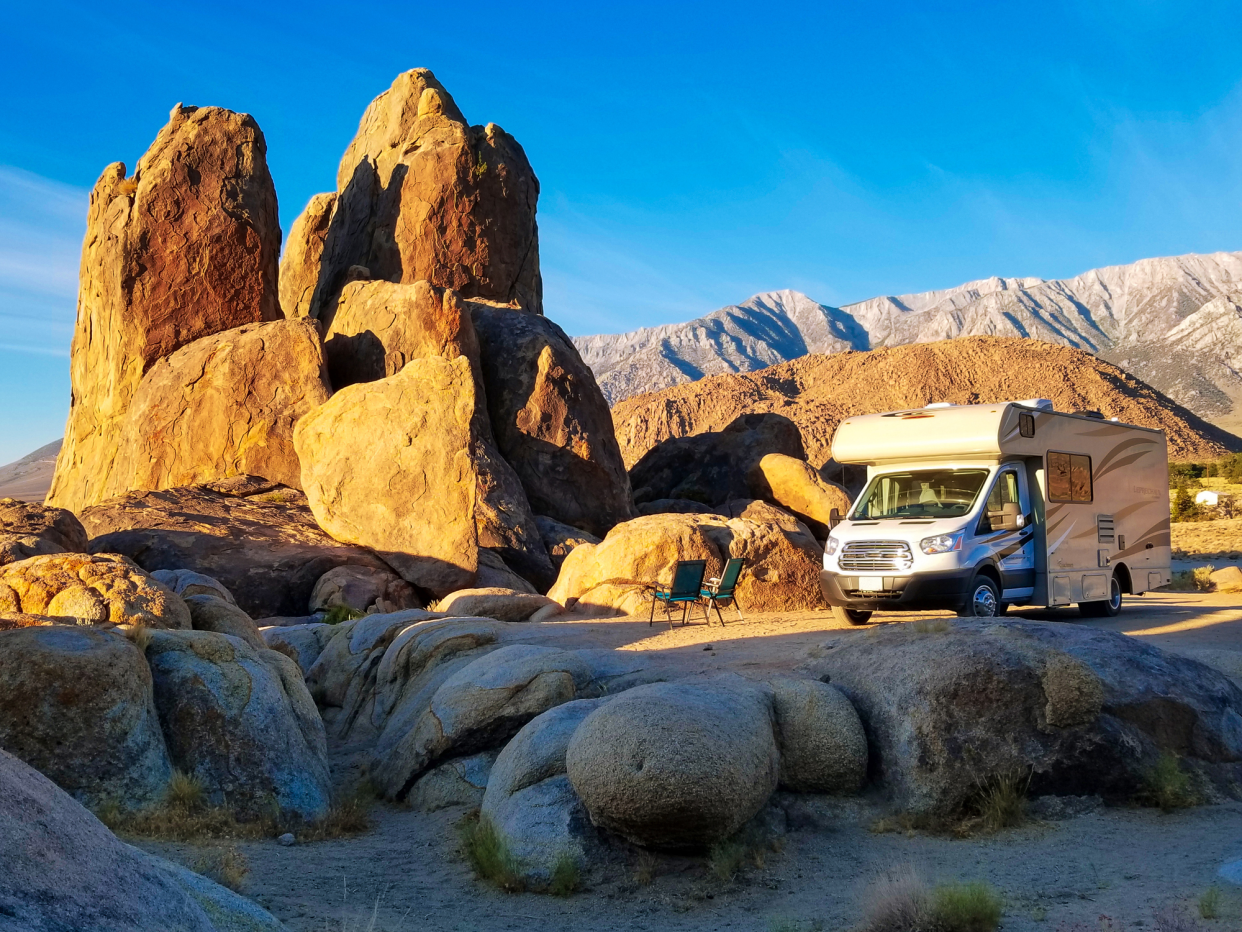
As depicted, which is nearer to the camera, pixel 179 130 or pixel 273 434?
pixel 273 434

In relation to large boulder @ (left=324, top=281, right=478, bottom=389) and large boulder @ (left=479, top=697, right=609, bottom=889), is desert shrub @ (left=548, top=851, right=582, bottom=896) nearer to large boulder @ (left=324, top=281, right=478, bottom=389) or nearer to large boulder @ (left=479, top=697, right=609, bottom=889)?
large boulder @ (left=479, top=697, right=609, bottom=889)

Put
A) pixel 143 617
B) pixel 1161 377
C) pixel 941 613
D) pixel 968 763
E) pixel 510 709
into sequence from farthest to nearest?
1. pixel 1161 377
2. pixel 941 613
3. pixel 143 617
4. pixel 510 709
5. pixel 968 763

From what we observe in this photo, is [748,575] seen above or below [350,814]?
above

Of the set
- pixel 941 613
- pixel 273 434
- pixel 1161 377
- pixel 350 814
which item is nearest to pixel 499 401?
pixel 273 434

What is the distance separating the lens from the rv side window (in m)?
15.4

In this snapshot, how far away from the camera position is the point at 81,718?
336 inches

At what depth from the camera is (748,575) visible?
17.7m

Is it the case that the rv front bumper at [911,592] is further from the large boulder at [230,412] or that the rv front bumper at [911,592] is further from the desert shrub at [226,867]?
the large boulder at [230,412]

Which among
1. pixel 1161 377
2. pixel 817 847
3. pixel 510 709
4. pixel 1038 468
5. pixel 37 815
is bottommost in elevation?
pixel 817 847

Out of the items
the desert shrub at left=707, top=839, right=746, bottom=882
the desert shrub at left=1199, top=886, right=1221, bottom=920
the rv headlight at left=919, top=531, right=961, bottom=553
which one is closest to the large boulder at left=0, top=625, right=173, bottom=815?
the desert shrub at left=707, top=839, right=746, bottom=882

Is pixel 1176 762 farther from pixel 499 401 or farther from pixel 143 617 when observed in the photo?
pixel 499 401

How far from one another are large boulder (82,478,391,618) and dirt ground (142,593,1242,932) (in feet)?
41.6

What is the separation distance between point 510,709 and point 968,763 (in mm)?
3985

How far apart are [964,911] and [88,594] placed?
8.74 meters
